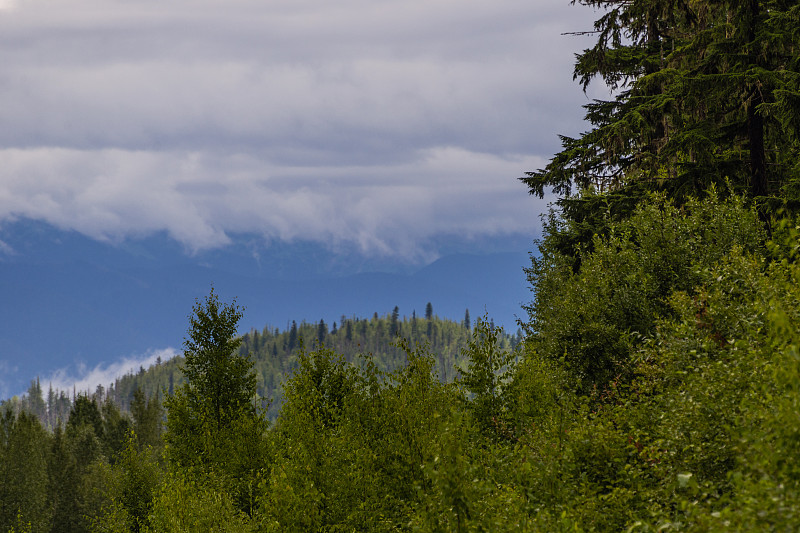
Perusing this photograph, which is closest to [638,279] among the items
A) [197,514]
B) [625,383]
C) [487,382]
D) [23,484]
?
[625,383]

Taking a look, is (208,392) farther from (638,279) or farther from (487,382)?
(638,279)

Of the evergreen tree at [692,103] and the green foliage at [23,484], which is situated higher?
the evergreen tree at [692,103]

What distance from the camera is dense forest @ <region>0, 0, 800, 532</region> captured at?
1378 cm

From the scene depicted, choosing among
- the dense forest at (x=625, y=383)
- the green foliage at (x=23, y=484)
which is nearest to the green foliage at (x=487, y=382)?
the dense forest at (x=625, y=383)

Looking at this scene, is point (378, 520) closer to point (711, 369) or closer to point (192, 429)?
point (711, 369)

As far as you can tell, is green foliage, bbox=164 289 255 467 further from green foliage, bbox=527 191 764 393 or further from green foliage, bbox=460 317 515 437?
green foliage, bbox=527 191 764 393

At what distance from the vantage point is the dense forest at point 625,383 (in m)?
13.8

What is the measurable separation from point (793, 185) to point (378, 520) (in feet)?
71.4

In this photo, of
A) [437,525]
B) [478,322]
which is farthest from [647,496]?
[478,322]

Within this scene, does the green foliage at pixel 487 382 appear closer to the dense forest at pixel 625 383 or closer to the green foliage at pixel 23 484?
the dense forest at pixel 625 383

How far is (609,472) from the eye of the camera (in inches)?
737

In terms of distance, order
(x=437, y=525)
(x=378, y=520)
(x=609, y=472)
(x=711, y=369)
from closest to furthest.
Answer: (x=437, y=525)
(x=711, y=369)
(x=609, y=472)
(x=378, y=520)

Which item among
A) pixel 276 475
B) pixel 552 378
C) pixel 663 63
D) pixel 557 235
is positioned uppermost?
pixel 663 63

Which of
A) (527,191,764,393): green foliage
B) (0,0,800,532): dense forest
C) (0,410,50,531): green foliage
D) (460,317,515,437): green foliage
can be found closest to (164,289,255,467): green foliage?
(0,0,800,532): dense forest
